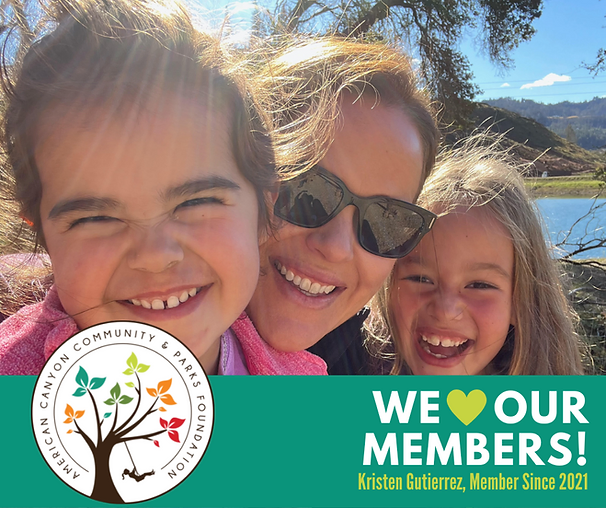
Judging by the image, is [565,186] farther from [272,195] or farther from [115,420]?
[115,420]

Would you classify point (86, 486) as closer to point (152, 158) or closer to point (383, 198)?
point (152, 158)

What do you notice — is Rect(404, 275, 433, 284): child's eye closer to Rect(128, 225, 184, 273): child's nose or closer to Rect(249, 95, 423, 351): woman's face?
Rect(249, 95, 423, 351): woman's face

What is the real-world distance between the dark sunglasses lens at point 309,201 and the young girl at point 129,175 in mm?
224

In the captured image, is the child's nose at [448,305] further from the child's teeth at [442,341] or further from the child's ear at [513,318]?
the child's ear at [513,318]

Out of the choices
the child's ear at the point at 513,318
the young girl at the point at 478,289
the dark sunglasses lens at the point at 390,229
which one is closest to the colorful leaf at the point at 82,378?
the dark sunglasses lens at the point at 390,229

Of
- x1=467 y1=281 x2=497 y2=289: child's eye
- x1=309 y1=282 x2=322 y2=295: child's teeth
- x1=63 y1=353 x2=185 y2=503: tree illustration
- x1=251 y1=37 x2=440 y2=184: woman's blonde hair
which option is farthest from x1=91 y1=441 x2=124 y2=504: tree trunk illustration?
x1=467 y1=281 x2=497 y2=289: child's eye

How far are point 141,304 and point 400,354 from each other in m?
1.19

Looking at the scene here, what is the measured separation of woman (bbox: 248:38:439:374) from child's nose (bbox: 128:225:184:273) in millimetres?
406

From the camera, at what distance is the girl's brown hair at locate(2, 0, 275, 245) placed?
33.6 inches

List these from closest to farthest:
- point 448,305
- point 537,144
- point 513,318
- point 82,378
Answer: point 82,378
point 448,305
point 513,318
point 537,144

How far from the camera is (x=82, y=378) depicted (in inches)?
36.5

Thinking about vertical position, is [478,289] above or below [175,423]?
above

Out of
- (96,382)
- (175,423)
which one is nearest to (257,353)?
(175,423)

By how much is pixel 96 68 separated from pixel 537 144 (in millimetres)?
2279
